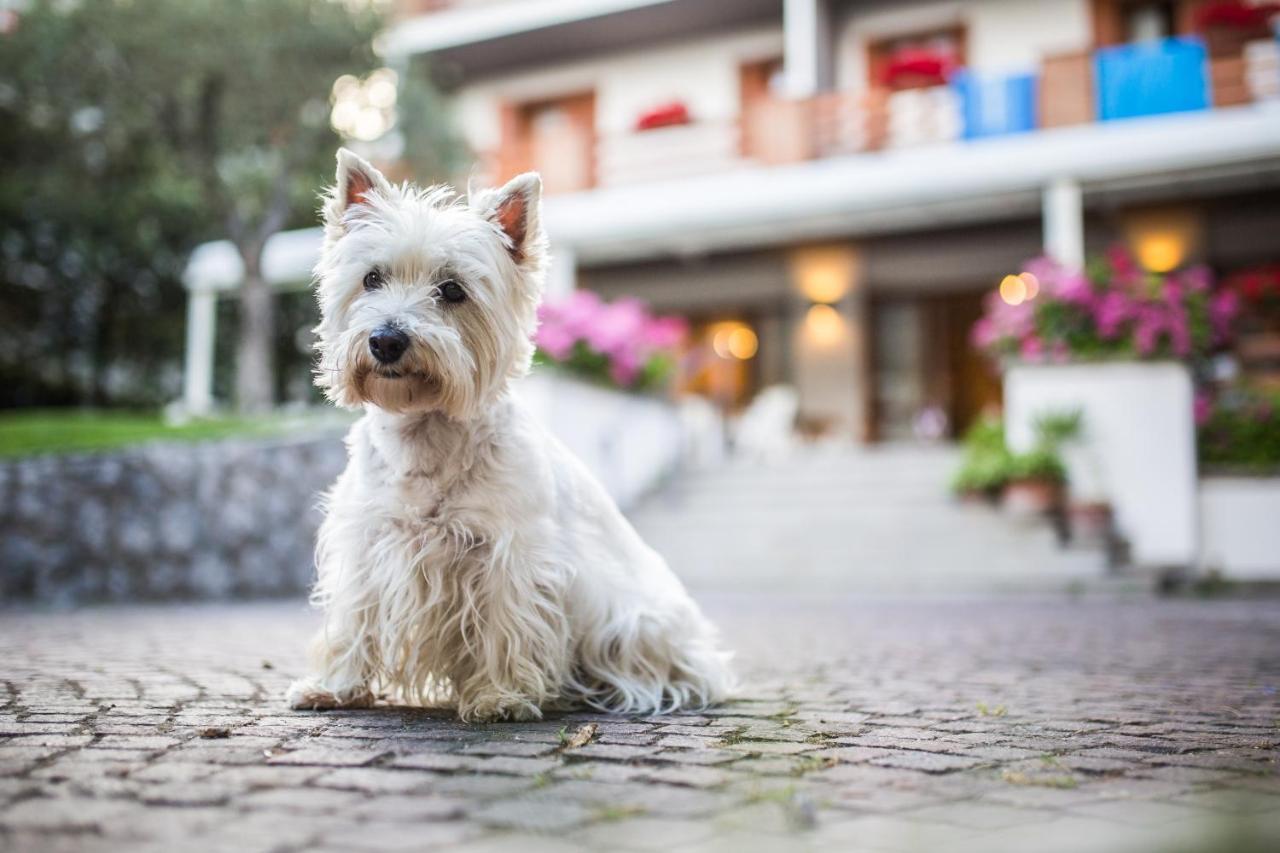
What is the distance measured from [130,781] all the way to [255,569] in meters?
7.05

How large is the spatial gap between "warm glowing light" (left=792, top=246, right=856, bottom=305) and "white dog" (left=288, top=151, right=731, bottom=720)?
13097mm

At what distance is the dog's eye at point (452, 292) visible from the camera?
296 centimetres

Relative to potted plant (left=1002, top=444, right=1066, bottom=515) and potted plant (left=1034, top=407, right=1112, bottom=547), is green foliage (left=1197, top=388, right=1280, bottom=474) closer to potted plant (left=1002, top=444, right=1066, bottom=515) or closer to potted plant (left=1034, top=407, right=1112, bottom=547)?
potted plant (left=1034, top=407, right=1112, bottom=547)

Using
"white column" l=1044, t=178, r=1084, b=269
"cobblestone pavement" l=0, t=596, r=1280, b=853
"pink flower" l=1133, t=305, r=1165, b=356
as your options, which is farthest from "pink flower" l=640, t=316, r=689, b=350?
"cobblestone pavement" l=0, t=596, r=1280, b=853

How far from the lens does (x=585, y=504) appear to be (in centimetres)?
329

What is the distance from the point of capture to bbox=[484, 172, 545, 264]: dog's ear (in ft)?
10.2

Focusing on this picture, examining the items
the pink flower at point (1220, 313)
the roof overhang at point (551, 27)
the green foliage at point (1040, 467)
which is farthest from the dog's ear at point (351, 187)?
the roof overhang at point (551, 27)

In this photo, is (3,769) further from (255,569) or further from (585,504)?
Answer: (255,569)

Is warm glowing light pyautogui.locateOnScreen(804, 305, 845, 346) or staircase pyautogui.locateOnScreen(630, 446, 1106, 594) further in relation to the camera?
warm glowing light pyautogui.locateOnScreen(804, 305, 845, 346)

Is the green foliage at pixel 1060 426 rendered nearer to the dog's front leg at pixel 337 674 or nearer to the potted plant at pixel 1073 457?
the potted plant at pixel 1073 457

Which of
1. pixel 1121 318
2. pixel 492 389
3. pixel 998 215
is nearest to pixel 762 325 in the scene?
pixel 998 215

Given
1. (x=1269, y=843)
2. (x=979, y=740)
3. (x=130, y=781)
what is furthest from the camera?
(x=979, y=740)

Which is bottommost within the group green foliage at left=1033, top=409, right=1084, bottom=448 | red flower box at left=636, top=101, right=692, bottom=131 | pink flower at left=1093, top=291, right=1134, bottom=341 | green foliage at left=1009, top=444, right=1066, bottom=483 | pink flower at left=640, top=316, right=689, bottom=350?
green foliage at left=1009, top=444, right=1066, bottom=483

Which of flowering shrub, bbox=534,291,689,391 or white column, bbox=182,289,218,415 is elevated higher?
white column, bbox=182,289,218,415
